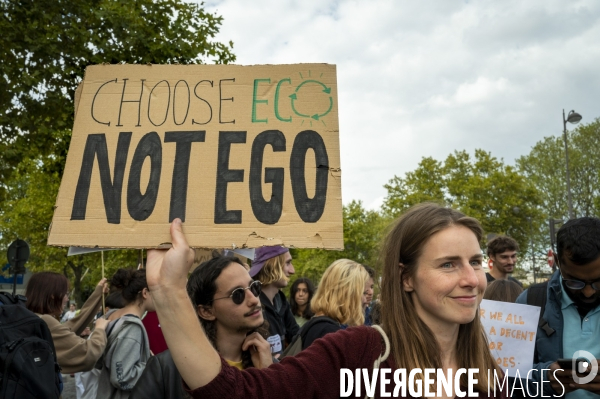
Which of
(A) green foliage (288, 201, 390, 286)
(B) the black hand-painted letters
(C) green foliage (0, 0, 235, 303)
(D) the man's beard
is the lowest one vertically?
(D) the man's beard

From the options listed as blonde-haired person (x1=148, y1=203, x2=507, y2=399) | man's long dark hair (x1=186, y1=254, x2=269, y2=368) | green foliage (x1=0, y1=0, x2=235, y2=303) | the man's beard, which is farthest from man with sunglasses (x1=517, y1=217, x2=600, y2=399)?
green foliage (x1=0, y1=0, x2=235, y2=303)

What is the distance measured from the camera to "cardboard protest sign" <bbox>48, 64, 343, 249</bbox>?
2.22 meters

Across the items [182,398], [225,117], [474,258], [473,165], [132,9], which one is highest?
[473,165]

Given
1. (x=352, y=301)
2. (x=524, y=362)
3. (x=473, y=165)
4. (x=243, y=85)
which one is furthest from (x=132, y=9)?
(x=473, y=165)

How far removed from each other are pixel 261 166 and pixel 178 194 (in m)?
0.35

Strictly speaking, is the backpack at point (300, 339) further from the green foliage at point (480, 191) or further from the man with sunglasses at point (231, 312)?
the green foliage at point (480, 191)

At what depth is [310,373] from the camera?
1.73 metres

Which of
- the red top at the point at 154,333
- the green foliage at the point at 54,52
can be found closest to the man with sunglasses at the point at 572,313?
the red top at the point at 154,333

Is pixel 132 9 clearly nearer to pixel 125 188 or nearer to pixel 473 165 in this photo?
pixel 125 188

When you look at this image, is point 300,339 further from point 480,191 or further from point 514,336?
point 480,191

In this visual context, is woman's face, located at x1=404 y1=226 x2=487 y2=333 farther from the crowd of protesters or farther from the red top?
the red top

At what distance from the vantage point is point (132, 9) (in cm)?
998

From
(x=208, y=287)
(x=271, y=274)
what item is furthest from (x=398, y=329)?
(x=271, y=274)

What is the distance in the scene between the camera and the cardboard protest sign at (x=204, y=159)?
7.28ft
